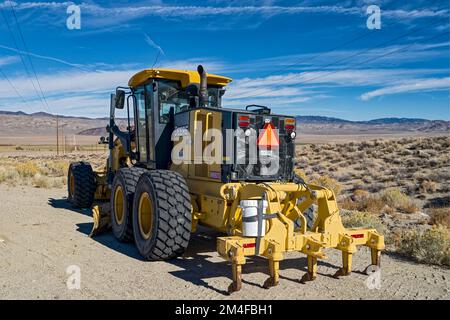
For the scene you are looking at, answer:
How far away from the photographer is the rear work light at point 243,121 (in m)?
6.70

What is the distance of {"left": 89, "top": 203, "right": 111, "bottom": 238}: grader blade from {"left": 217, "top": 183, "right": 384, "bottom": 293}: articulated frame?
134 inches

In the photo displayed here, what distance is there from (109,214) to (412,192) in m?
10.9

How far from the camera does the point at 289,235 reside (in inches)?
219

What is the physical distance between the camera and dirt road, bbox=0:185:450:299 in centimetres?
552

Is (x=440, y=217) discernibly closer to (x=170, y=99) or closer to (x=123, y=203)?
(x=170, y=99)

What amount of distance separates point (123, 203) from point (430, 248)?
522cm

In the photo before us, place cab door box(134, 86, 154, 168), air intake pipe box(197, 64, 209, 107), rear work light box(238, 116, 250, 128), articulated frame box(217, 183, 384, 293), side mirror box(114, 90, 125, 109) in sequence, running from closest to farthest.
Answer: articulated frame box(217, 183, 384, 293) → rear work light box(238, 116, 250, 128) → air intake pipe box(197, 64, 209, 107) → cab door box(134, 86, 154, 168) → side mirror box(114, 90, 125, 109)

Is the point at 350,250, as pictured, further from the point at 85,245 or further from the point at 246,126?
the point at 85,245

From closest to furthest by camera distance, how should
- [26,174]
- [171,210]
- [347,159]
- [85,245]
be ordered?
[171,210]
[85,245]
[26,174]
[347,159]

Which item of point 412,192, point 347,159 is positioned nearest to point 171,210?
point 412,192
